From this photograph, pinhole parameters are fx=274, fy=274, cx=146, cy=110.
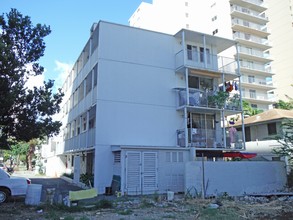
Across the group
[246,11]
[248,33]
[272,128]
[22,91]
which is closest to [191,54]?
[272,128]

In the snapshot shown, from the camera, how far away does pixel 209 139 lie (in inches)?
827

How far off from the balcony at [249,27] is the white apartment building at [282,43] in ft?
22.5

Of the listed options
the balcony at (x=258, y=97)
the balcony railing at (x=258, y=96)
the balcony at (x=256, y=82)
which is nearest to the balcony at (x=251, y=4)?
the balcony at (x=256, y=82)

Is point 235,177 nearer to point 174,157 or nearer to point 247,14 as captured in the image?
point 174,157

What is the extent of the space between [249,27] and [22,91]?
46.2 meters

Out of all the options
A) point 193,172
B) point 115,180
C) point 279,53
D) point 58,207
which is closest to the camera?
point 58,207

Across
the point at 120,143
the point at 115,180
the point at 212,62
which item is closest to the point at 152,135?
the point at 120,143

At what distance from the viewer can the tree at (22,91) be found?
12891mm

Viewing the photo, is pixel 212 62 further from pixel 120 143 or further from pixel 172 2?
pixel 172 2

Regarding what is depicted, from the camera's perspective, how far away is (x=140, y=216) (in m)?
9.87

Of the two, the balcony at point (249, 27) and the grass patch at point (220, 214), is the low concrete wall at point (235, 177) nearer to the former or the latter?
the grass patch at point (220, 214)

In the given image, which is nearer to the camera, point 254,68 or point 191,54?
point 191,54

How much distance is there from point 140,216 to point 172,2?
203 ft

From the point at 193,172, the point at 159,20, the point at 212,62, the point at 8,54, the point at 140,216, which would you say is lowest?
the point at 140,216
